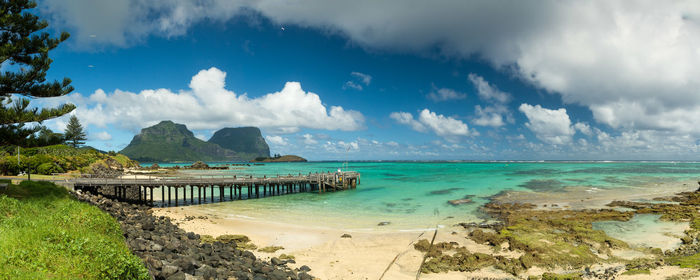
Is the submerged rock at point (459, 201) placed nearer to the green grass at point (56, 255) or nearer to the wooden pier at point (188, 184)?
the wooden pier at point (188, 184)

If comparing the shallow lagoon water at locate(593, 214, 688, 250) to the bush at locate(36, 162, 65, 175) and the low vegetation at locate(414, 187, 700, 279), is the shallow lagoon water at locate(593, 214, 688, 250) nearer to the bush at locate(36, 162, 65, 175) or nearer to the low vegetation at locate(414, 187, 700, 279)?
the low vegetation at locate(414, 187, 700, 279)

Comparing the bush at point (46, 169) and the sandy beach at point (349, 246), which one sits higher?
the bush at point (46, 169)

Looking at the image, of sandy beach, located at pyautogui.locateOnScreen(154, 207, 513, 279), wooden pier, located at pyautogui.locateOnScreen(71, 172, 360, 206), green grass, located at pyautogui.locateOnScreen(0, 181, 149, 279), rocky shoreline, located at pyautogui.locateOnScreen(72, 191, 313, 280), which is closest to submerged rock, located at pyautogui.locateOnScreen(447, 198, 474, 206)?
sandy beach, located at pyautogui.locateOnScreen(154, 207, 513, 279)

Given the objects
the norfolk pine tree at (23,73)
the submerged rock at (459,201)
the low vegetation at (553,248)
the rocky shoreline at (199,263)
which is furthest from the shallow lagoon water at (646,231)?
the norfolk pine tree at (23,73)

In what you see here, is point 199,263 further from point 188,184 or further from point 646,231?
point 188,184

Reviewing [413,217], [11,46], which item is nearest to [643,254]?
[413,217]

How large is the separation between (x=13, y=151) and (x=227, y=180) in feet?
112

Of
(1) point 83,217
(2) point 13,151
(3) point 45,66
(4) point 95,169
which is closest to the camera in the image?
(1) point 83,217

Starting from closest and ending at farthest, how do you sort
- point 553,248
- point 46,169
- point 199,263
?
point 199,263
point 553,248
point 46,169

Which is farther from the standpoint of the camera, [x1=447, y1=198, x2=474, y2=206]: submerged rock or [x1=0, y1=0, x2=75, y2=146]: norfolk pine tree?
[x1=447, y1=198, x2=474, y2=206]: submerged rock

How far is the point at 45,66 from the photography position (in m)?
15.3

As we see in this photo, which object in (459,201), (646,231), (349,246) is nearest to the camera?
(349,246)

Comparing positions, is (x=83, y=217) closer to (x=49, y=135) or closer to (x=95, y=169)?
(x=49, y=135)

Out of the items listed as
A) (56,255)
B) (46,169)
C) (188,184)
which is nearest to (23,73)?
(56,255)
